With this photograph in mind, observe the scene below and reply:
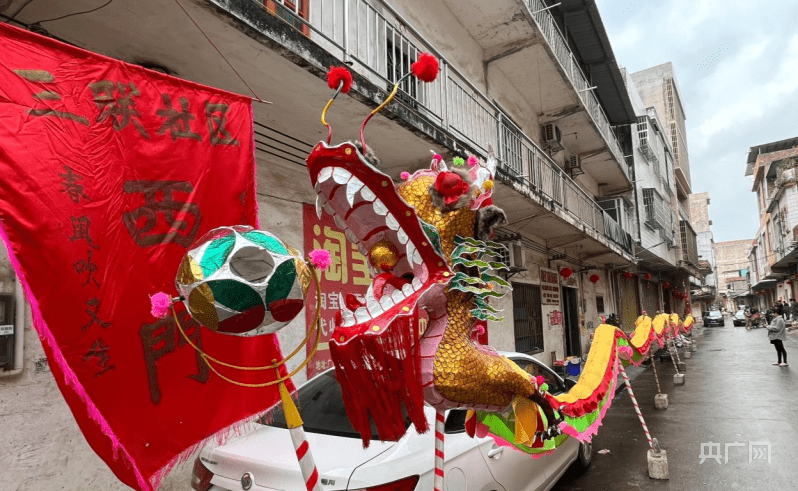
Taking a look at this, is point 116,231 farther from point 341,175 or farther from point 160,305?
point 341,175

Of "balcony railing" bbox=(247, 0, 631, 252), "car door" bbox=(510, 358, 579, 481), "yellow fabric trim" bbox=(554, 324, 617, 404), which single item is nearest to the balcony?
"balcony railing" bbox=(247, 0, 631, 252)

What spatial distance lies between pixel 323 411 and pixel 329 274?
225 centimetres

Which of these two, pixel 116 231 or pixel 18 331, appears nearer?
pixel 116 231

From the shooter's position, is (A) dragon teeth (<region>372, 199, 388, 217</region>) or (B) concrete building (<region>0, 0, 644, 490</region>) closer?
(A) dragon teeth (<region>372, 199, 388, 217</region>)

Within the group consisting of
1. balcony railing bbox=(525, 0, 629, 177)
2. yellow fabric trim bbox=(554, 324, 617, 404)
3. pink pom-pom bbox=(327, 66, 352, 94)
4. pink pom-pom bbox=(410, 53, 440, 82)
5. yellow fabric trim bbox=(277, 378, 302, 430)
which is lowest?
yellow fabric trim bbox=(554, 324, 617, 404)

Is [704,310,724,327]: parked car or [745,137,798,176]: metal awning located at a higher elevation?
[745,137,798,176]: metal awning

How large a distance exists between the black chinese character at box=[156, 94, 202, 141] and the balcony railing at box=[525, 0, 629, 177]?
7.46 m

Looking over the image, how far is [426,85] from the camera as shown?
634 cm

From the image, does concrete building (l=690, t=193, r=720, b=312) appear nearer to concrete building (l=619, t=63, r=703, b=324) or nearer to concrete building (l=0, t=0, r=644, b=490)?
concrete building (l=619, t=63, r=703, b=324)

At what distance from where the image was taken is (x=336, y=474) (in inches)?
88.9

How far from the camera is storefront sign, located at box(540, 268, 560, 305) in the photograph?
37.0ft

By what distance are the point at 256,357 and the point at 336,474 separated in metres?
0.70

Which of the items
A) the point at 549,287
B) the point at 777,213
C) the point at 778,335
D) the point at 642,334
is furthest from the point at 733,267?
the point at 642,334

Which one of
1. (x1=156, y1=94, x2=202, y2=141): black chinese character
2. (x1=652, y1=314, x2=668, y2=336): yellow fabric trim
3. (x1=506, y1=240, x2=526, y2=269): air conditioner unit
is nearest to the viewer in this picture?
(x1=156, y1=94, x2=202, y2=141): black chinese character
